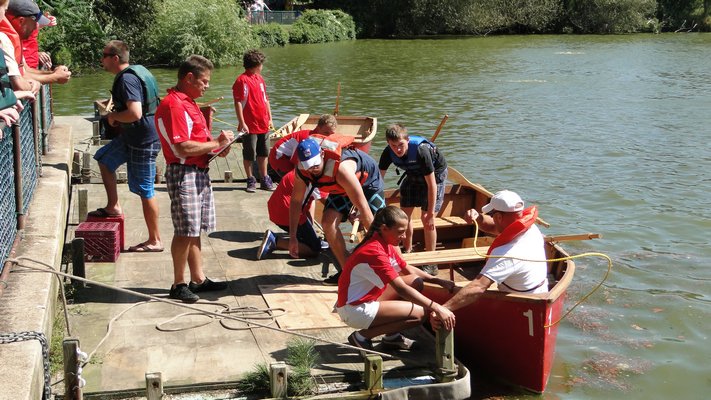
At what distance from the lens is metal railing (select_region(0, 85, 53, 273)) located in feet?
20.4

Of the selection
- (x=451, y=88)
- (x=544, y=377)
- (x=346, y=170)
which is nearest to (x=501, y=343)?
(x=544, y=377)

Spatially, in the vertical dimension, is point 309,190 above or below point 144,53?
above

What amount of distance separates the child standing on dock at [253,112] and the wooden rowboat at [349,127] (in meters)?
1.42

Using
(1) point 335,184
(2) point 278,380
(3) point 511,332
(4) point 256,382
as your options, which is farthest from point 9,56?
(3) point 511,332

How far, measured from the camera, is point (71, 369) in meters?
5.45

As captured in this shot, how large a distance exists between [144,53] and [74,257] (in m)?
30.0

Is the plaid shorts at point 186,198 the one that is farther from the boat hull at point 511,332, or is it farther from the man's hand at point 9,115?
the boat hull at point 511,332

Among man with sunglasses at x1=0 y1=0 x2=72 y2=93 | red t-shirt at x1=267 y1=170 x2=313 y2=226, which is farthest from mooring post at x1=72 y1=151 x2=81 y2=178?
man with sunglasses at x1=0 y1=0 x2=72 y2=93

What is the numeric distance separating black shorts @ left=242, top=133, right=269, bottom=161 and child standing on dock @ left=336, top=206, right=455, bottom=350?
5374mm

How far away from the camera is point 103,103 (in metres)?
16.5

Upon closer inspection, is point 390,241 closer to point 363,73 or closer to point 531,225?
point 531,225

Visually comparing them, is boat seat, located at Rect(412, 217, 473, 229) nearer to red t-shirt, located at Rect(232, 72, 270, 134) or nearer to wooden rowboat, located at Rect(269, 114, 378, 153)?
red t-shirt, located at Rect(232, 72, 270, 134)

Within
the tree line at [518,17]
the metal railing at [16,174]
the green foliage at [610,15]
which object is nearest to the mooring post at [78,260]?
the metal railing at [16,174]

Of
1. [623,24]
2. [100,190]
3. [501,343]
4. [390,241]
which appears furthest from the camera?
[623,24]
